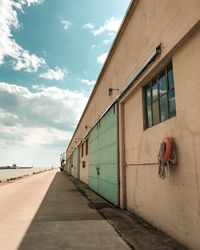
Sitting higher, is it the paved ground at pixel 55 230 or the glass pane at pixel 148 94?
the glass pane at pixel 148 94

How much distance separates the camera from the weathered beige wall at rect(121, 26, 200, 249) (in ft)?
15.5

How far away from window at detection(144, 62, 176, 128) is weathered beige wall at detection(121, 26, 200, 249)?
0.92ft

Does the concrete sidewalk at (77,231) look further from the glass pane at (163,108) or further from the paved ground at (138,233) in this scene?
the glass pane at (163,108)

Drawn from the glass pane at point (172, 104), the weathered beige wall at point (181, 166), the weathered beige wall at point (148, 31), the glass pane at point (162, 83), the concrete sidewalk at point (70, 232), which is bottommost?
the concrete sidewalk at point (70, 232)

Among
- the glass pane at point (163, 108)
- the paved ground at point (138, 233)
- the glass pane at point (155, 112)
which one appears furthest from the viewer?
the glass pane at point (155, 112)

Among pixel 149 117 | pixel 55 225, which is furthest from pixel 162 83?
pixel 55 225

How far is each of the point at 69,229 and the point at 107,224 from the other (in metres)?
1.10

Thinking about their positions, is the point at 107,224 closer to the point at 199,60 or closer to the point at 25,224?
the point at 25,224

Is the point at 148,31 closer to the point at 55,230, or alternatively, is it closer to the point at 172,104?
the point at 172,104

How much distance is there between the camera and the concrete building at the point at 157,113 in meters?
4.84

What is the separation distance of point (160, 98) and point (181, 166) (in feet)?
6.72

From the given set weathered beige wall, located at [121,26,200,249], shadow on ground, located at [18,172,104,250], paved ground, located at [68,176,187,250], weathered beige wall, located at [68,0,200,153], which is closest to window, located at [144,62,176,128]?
weathered beige wall, located at [121,26,200,249]

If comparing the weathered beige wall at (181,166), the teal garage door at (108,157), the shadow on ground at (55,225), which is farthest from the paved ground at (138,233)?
the teal garage door at (108,157)

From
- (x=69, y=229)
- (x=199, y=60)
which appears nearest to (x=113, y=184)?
(x=69, y=229)
